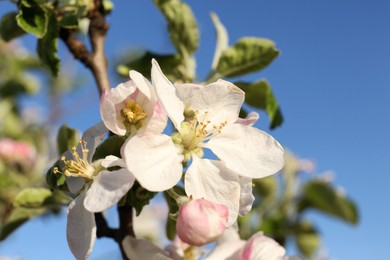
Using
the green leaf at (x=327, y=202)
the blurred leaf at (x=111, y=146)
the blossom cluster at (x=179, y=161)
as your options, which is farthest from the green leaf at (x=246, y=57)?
the green leaf at (x=327, y=202)

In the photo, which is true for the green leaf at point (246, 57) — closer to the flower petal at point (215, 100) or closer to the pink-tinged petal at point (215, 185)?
the flower petal at point (215, 100)

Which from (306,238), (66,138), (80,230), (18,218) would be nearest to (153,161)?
(80,230)

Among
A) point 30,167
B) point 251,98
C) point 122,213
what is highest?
point 251,98

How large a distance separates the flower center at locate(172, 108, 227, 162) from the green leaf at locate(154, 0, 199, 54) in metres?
0.51

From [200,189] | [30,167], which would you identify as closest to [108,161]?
[200,189]

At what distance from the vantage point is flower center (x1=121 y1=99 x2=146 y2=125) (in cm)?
91

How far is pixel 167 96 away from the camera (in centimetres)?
91

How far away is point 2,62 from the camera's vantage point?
4.00 meters

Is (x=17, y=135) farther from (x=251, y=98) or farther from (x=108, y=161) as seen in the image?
(x=108, y=161)

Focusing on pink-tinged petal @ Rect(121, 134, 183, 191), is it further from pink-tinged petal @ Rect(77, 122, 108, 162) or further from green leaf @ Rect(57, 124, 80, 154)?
green leaf @ Rect(57, 124, 80, 154)

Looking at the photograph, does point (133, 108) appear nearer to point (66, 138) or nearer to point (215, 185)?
point (215, 185)

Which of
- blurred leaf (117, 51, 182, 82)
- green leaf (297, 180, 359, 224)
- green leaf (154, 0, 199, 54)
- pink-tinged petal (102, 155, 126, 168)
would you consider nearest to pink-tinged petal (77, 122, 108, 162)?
pink-tinged petal (102, 155, 126, 168)

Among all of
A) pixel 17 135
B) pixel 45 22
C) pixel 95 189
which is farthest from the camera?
pixel 17 135

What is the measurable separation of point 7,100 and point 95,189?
3.12 m
